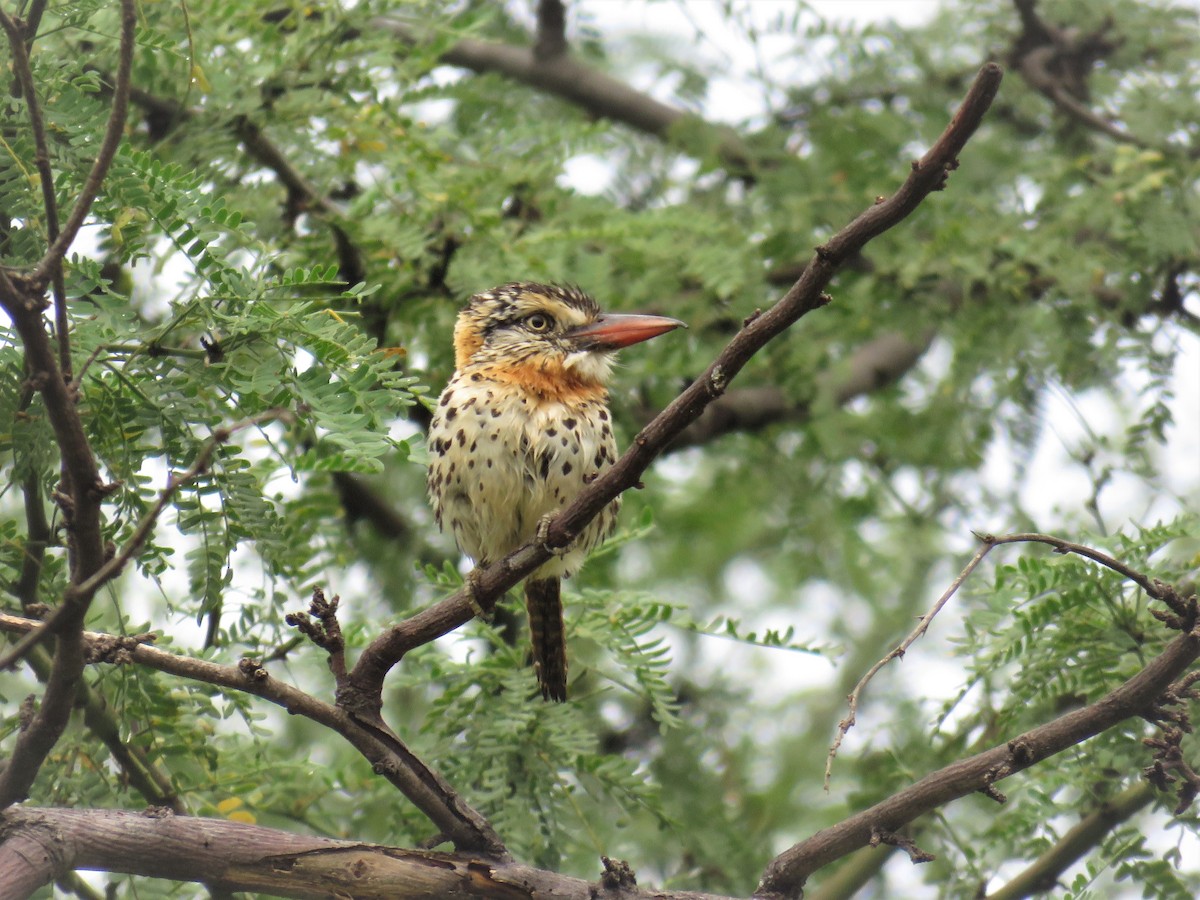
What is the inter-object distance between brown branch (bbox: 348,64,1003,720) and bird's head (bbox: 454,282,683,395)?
1.13 m

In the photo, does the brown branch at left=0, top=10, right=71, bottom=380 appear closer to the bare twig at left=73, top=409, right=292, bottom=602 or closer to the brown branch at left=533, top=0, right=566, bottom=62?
the bare twig at left=73, top=409, right=292, bottom=602

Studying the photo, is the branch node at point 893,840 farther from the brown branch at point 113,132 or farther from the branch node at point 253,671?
the brown branch at point 113,132

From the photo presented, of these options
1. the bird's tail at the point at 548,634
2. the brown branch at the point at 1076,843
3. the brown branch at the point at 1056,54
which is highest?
the brown branch at the point at 1056,54

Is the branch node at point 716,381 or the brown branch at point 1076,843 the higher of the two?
the branch node at point 716,381

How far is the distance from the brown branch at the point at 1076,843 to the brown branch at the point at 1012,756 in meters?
0.89

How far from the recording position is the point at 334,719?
307 centimetres

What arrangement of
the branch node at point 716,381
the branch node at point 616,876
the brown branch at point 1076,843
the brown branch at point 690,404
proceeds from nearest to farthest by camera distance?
the brown branch at point 690,404, the branch node at point 716,381, the branch node at point 616,876, the brown branch at point 1076,843

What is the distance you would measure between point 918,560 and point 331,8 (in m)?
4.12

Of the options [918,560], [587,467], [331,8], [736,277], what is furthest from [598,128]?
[918,560]

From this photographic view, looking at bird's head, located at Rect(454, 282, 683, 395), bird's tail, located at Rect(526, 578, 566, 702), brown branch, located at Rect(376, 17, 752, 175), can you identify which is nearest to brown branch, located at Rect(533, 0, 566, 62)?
brown branch, located at Rect(376, 17, 752, 175)

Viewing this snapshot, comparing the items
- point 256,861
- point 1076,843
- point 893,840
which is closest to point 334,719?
point 256,861

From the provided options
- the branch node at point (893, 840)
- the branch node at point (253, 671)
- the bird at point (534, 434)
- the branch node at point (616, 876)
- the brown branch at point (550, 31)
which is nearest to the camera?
the branch node at point (253, 671)

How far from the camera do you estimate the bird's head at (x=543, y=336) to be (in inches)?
173

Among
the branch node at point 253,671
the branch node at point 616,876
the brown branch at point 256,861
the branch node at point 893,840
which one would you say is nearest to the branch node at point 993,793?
the branch node at point 893,840
